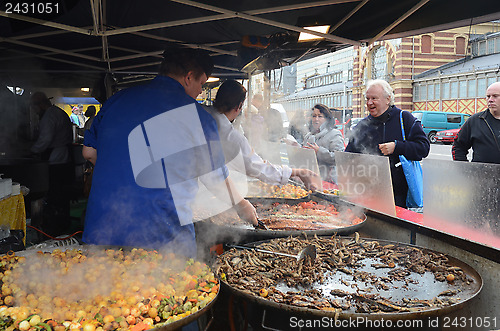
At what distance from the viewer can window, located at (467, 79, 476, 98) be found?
3519 cm

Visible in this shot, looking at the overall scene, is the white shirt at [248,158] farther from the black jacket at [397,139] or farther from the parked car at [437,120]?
the parked car at [437,120]

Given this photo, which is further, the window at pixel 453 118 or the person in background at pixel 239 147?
the window at pixel 453 118

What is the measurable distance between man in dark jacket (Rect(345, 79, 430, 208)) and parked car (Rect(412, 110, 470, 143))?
33524mm

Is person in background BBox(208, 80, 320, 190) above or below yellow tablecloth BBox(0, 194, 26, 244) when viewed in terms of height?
above

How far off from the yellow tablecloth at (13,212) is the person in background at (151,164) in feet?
6.38

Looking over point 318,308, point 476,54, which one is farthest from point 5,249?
point 476,54

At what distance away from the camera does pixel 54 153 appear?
686 cm

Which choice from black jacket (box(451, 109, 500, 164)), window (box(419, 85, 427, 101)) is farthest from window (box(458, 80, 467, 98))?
black jacket (box(451, 109, 500, 164))

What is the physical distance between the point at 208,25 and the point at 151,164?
115 inches

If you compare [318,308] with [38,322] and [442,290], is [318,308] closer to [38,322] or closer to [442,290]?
[442,290]

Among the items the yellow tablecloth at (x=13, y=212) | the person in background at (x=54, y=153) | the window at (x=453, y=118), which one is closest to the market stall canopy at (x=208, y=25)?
the person in background at (x=54, y=153)

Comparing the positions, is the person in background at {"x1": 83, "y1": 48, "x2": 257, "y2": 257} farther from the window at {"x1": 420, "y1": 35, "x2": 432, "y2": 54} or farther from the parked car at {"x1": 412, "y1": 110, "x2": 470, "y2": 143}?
the window at {"x1": 420, "y1": 35, "x2": 432, "y2": 54}

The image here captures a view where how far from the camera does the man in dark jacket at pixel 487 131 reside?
444cm

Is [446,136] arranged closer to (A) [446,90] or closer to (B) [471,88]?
(B) [471,88]
